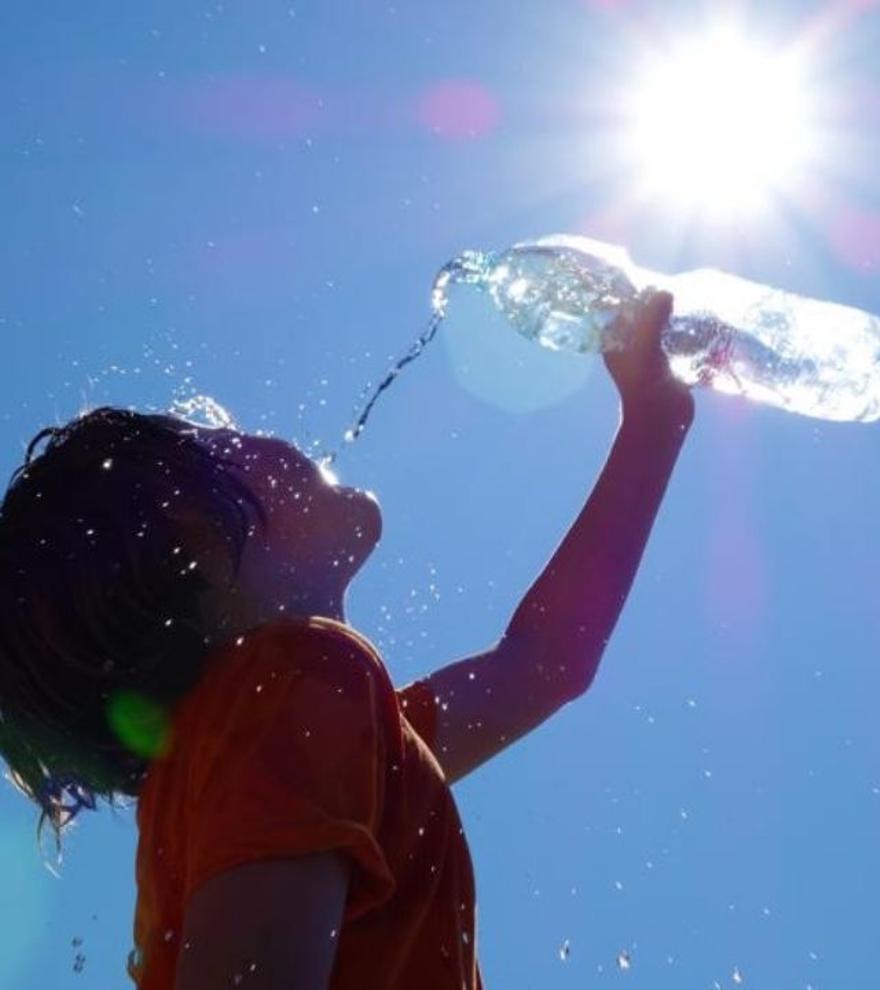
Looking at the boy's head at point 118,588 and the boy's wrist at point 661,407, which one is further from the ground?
the boy's wrist at point 661,407

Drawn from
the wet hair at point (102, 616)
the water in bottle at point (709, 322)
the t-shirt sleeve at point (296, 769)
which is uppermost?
the water in bottle at point (709, 322)

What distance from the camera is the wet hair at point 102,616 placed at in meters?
3.05

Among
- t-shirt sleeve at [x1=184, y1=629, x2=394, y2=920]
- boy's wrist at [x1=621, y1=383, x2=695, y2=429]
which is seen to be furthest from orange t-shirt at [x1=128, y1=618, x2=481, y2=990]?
boy's wrist at [x1=621, y1=383, x2=695, y2=429]

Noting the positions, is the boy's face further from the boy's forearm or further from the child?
the boy's forearm

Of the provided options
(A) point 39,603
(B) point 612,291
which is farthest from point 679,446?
(A) point 39,603

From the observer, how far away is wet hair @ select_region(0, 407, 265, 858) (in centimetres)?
305

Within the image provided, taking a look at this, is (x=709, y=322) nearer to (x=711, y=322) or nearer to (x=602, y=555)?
(x=711, y=322)

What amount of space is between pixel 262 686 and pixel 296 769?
8.0 inches

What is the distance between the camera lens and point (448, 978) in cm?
261

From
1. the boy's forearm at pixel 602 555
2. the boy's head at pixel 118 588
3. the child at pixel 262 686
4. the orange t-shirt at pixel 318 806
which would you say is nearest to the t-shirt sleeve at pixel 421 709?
the child at pixel 262 686

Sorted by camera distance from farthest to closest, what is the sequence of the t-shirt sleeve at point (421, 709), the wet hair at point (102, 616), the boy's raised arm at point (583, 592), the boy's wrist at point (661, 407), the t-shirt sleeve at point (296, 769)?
the boy's wrist at point (661, 407), the boy's raised arm at point (583, 592), the t-shirt sleeve at point (421, 709), the wet hair at point (102, 616), the t-shirt sleeve at point (296, 769)

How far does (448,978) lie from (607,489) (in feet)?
5.85

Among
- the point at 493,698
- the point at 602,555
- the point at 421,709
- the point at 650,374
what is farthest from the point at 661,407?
the point at 421,709

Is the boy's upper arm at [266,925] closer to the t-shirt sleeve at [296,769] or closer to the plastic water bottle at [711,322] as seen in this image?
the t-shirt sleeve at [296,769]
